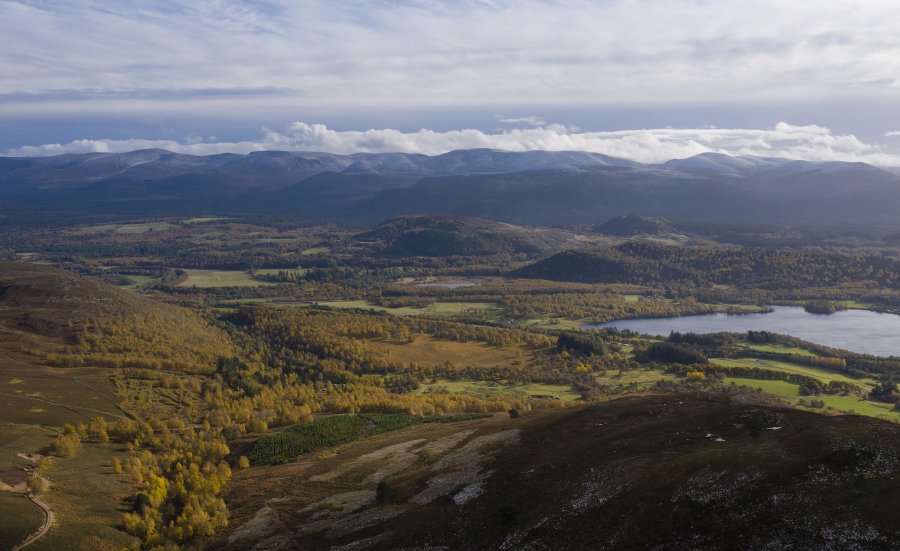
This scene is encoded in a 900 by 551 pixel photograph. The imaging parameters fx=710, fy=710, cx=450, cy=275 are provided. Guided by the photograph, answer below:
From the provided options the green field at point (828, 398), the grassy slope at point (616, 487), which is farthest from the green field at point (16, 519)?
the green field at point (828, 398)

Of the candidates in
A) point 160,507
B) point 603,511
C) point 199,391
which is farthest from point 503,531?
point 199,391

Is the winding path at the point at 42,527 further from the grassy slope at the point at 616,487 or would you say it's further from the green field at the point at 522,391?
the green field at the point at 522,391

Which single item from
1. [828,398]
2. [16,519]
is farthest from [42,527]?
[828,398]

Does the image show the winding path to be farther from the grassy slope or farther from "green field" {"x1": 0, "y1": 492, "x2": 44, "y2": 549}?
the grassy slope

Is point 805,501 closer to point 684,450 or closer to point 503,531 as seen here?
point 684,450

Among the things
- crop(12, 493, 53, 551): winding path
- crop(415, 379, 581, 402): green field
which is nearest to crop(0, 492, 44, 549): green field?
crop(12, 493, 53, 551): winding path
